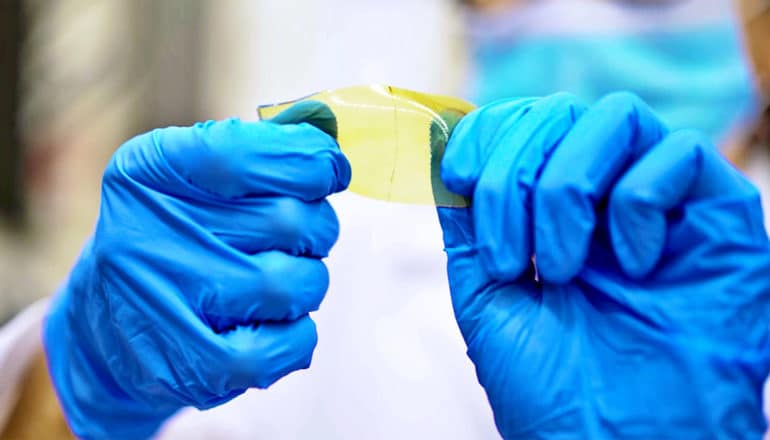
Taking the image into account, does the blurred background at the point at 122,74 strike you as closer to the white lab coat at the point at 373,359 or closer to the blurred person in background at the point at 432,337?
the blurred person in background at the point at 432,337

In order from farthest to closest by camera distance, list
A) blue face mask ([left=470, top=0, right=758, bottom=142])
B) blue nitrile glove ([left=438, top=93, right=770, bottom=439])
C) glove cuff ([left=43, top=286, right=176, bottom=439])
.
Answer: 1. blue face mask ([left=470, top=0, right=758, bottom=142])
2. glove cuff ([left=43, top=286, right=176, bottom=439])
3. blue nitrile glove ([left=438, top=93, right=770, bottom=439])

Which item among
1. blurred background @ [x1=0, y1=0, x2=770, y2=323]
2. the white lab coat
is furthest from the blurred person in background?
blurred background @ [x1=0, y1=0, x2=770, y2=323]

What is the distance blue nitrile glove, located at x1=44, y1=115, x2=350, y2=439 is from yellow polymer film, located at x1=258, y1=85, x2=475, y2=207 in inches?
1.2

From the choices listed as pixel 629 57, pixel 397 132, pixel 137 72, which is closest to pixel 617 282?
pixel 397 132

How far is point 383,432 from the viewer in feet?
3.07

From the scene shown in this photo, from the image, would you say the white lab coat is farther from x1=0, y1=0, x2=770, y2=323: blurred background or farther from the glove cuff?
x1=0, y1=0, x2=770, y2=323: blurred background

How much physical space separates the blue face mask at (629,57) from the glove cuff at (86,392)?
878 millimetres

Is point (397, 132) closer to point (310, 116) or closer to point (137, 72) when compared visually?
point (310, 116)

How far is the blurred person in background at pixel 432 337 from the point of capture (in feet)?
1.95

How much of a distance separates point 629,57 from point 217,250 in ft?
2.91

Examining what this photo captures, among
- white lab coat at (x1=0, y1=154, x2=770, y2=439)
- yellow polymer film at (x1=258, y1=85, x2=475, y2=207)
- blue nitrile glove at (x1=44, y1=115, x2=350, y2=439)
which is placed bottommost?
white lab coat at (x1=0, y1=154, x2=770, y2=439)

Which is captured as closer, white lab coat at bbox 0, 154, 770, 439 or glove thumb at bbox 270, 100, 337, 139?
glove thumb at bbox 270, 100, 337, 139

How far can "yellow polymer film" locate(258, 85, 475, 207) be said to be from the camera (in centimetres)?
68

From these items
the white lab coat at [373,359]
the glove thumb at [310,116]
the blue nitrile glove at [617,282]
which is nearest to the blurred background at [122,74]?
the white lab coat at [373,359]
